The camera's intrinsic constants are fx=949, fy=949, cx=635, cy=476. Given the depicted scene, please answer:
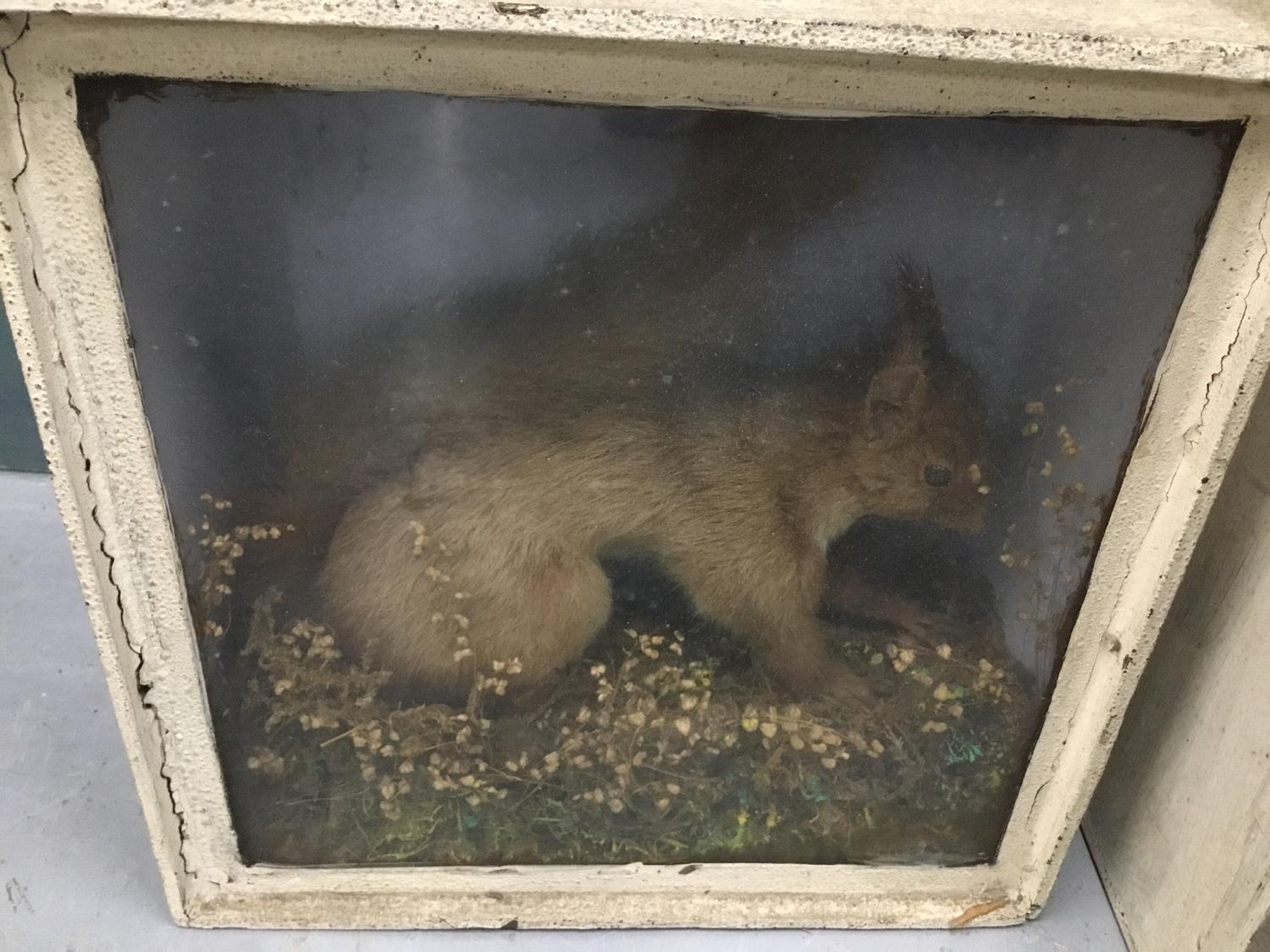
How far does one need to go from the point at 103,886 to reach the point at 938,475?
1005mm

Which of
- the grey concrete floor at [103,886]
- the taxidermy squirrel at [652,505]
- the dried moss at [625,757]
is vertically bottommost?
the grey concrete floor at [103,886]

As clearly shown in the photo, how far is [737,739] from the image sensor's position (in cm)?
98

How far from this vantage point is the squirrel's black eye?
84 centimetres

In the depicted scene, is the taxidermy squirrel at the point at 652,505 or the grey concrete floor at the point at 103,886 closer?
the taxidermy squirrel at the point at 652,505

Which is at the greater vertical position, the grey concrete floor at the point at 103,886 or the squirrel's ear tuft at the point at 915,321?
the squirrel's ear tuft at the point at 915,321

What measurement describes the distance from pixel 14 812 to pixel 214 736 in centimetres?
41

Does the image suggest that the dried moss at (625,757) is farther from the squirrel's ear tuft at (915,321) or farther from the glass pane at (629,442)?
the squirrel's ear tuft at (915,321)

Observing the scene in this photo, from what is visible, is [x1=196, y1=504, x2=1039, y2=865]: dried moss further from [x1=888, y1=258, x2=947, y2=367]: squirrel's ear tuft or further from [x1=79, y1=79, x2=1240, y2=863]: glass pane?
[x1=888, y1=258, x2=947, y2=367]: squirrel's ear tuft

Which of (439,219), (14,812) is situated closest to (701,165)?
(439,219)

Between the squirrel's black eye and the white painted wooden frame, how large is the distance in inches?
6.4

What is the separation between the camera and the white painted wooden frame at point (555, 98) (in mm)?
618

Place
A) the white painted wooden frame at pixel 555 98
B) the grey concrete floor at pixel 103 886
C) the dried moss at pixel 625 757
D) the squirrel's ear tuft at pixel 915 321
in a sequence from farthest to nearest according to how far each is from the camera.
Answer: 1. the grey concrete floor at pixel 103 886
2. the dried moss at pixel 625 757
3. the squirrel's ear tuft at pixel 915 321
4. the white painted wooden frame at pixel 555 98

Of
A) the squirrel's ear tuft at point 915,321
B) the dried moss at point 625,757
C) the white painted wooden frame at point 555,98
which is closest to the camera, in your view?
the white painted wooden frame at point 555,98

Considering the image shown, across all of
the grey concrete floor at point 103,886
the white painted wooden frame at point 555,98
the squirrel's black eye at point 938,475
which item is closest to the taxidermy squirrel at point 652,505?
the squirrel's black eye at point 938,475
